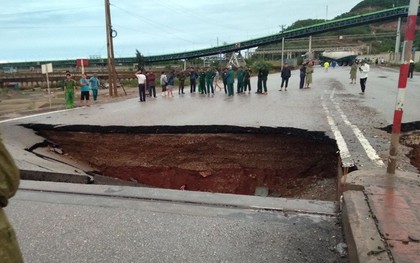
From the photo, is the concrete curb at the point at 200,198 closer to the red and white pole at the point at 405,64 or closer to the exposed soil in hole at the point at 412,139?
the red and white pole at the point at 405,64

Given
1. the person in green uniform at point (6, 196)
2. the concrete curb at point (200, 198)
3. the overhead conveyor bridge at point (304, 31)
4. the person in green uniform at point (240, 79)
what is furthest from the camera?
the overhead conveyor bridge at point (304, 31)

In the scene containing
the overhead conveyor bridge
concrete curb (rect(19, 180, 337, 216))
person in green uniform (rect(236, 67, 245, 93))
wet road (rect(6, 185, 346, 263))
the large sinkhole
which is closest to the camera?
wet road (rect(6, 185, 346, 263))

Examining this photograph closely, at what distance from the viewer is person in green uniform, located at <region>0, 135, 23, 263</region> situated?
57.4 inches

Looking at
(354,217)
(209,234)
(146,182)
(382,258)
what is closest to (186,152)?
(146,182)

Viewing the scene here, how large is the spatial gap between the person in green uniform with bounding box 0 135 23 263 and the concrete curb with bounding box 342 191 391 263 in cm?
212

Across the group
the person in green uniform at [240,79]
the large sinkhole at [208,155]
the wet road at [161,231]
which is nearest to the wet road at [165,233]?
the wet road at [161,231]

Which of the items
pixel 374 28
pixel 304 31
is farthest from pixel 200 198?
pixel 374 28

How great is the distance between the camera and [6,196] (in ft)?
4.94

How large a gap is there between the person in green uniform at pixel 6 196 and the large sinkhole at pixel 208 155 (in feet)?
18.3

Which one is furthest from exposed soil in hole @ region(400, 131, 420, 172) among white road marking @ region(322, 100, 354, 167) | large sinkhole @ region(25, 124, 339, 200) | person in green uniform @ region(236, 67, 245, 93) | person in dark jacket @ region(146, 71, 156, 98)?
person in dark jacket @ region(146, 71, 156, 98)

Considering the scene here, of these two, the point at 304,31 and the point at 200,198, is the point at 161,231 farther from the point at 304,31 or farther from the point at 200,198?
the point at 304,31

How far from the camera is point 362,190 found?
3725 mm

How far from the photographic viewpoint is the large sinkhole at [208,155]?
7277 millimetres

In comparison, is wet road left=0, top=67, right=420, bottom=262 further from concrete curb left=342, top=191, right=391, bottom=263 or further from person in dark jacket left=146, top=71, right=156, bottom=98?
person in dark jacket left=146, top=71, right=156, bottom=98
